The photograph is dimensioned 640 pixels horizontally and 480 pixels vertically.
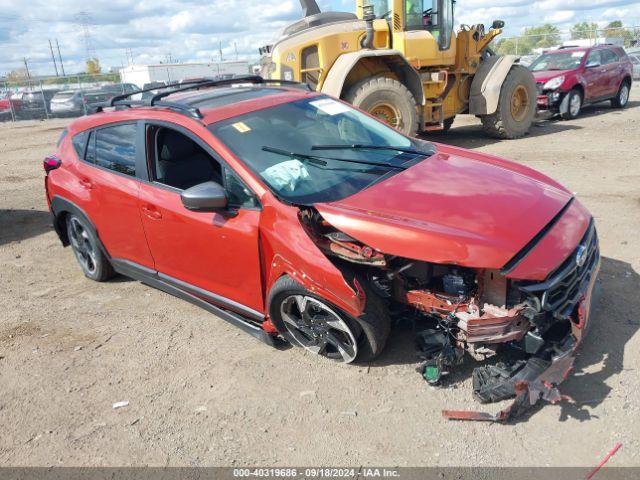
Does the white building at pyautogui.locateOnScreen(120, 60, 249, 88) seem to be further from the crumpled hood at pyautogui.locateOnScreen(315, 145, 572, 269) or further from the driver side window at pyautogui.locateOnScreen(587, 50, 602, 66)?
the crumpled hood at pyautogui.locateOnScreen(315, 145, 572, 269)

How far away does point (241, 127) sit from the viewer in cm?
378

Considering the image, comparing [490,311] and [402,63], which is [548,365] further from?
[402,63]

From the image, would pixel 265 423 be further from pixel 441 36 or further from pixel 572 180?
pixel 441 36

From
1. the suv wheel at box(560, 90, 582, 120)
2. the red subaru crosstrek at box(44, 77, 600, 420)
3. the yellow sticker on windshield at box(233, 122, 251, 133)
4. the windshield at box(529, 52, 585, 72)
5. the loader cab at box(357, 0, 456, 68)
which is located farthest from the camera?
the windshield at box(529, 52, 585, 72)

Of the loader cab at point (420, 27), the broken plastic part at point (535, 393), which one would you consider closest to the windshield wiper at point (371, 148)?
the broken plastic part at point (535, 393)

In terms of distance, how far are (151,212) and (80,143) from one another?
Result: 144cm

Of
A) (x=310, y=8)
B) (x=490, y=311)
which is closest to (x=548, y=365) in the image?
(x=490, y=311)

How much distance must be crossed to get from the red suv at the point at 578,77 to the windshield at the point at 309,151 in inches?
398

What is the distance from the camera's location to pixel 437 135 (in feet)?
41.3

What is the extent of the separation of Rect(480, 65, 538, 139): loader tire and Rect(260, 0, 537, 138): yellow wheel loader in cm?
2

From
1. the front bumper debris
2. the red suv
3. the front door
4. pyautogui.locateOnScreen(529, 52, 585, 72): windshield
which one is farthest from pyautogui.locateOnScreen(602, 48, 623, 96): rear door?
the front door

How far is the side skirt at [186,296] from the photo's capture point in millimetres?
3711

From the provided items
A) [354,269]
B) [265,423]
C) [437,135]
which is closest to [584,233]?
[354,269]

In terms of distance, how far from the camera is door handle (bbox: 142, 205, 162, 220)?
395 centimetres
